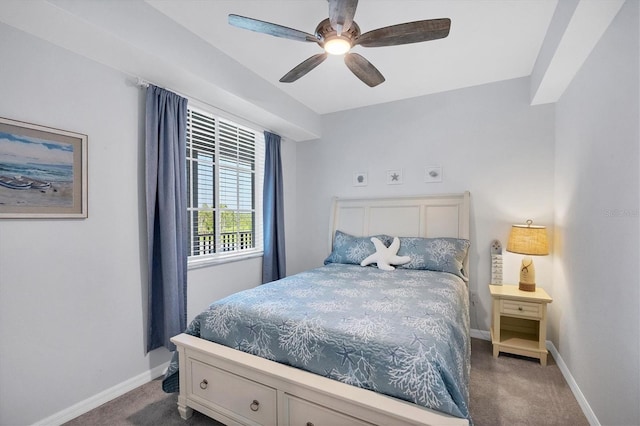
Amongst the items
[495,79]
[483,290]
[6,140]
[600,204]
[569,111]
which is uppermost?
[495,79]

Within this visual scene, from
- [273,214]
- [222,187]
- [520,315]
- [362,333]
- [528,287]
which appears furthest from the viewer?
[273,214]

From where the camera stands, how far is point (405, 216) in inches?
133

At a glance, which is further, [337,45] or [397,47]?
[397,47]

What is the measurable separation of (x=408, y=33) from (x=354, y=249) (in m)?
2.13

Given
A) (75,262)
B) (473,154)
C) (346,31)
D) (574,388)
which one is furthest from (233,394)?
(473,154)

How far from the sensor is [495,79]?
2.96m

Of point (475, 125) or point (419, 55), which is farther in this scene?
point (475, 125)

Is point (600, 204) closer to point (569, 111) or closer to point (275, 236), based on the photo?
point (569, 111)

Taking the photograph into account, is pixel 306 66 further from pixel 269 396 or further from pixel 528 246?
pixel 528 246

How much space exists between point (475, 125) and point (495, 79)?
47 cm

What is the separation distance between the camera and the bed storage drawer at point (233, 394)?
1.54m

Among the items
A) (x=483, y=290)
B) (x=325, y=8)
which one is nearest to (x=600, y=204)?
(x=483, y=290)

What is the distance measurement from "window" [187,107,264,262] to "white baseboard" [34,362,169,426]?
3.13 feet

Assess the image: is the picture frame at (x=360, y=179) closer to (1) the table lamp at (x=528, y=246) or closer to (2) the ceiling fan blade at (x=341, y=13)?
(1) the table lamp at (x=528, y=246)
